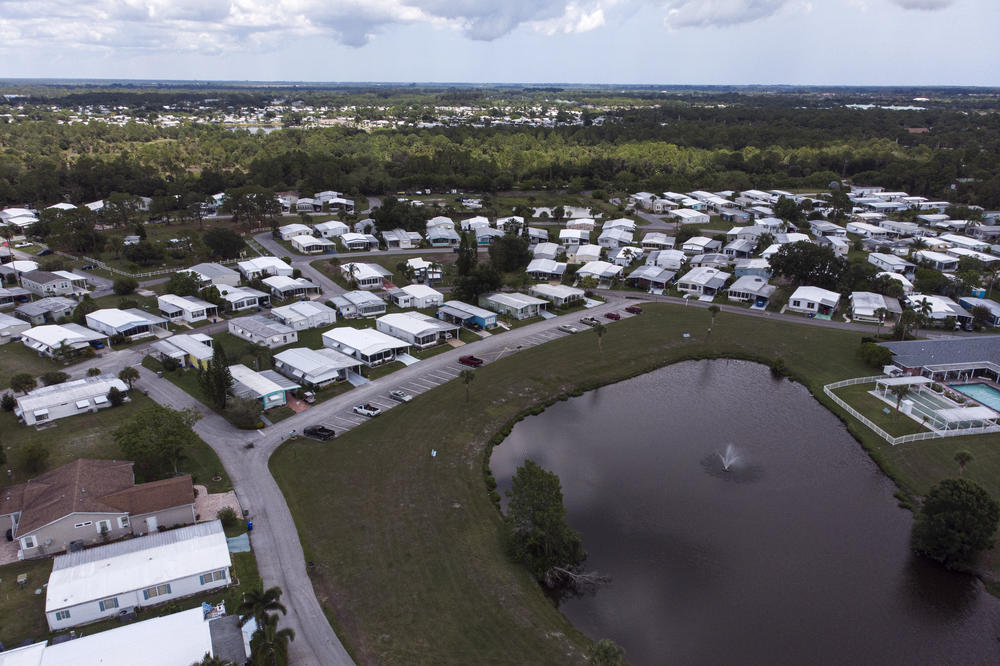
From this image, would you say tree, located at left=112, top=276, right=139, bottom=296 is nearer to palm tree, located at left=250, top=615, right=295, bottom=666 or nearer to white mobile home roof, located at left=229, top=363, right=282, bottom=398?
white mobile home roof, located at left=229, top=363, right=282, bottom=398

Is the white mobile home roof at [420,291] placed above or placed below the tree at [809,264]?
below

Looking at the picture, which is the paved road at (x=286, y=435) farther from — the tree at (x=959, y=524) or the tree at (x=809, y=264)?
the tree at (x=959, y=524)

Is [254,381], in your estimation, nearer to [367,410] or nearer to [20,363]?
[367,410]

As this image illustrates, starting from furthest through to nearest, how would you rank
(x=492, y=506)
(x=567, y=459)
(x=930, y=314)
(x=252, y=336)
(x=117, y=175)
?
(x=117, y=175), (x=930, y=314), (x=252, y=336), (x=567, y=459), (x=492, y=506)

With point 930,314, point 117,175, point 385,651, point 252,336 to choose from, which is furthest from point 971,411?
point 117,175

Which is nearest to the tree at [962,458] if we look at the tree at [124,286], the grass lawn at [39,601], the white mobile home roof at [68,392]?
the grass lawn at [39,601]

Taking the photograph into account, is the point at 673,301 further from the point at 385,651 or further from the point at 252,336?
the point at 385,651
